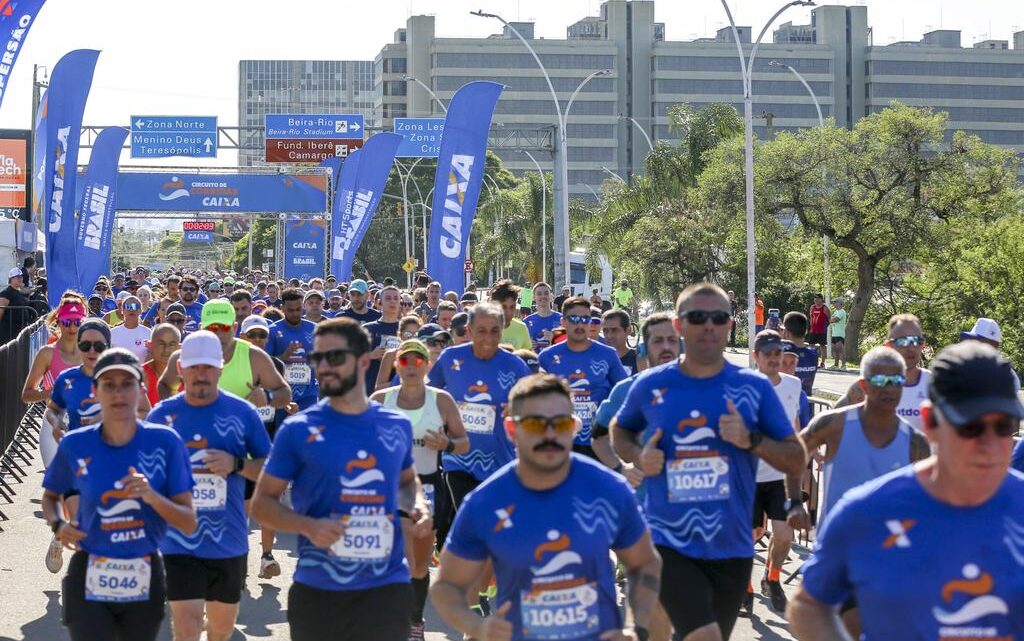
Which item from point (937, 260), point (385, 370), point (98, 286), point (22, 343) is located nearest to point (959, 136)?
point (937, 260)

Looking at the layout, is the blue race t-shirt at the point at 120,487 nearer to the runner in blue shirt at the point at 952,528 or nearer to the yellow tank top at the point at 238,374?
the yellow tank top at the point at 238,374

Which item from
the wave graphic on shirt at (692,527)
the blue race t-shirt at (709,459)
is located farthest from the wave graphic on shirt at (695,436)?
the wave graphic on shirt at (692,527)

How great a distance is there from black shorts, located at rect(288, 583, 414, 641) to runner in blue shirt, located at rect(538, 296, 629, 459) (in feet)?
15.0

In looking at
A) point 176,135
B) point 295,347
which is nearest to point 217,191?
point 176,135

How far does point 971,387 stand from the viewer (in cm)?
318

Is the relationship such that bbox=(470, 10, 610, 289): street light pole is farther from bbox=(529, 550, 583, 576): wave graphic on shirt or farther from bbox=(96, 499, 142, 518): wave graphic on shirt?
bbox=(529, 550, 583, 576): wave graphic on shirt

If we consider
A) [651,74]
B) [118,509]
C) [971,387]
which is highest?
[651,74]

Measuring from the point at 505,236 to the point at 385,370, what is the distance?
61.8 m

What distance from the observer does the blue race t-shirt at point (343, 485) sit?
17.9 feet

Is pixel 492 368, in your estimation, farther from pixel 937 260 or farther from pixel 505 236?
pixel 505 236

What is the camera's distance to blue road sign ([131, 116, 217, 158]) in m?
57.0

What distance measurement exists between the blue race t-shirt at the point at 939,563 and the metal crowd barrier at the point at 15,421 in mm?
10548

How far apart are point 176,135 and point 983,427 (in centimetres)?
5621

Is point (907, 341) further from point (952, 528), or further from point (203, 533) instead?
point (952, 528)
